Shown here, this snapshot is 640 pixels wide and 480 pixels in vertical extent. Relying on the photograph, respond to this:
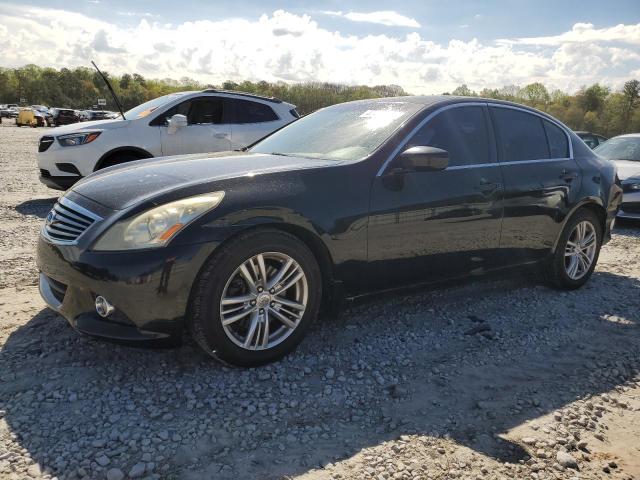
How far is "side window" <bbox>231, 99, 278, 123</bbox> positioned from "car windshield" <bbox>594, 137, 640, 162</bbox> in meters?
6.18

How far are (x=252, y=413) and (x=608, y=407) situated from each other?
1.98 meters

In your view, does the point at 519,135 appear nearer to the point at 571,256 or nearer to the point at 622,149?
the point at 571,256

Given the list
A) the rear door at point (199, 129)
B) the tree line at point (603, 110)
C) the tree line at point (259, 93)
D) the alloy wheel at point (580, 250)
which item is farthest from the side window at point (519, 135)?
the tree line at point (259, 93)

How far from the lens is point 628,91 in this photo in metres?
57.2

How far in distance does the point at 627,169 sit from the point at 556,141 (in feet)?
16.2

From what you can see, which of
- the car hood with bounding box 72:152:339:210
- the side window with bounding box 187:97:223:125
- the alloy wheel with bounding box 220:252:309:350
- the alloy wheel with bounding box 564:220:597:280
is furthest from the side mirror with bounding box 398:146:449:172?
the side window with bounding box 187:97:223:125

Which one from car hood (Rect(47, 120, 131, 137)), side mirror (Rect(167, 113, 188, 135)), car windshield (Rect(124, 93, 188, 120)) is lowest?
car hood (Rect(47, 120, 131, 137))

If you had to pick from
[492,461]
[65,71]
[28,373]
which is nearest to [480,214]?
[492,461]

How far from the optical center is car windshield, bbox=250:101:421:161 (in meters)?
3.79

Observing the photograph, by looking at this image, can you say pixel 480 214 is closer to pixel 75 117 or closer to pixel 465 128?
pixel 465 128

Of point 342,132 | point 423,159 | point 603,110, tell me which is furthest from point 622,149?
point 603,110

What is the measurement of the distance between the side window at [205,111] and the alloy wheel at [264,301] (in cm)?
585

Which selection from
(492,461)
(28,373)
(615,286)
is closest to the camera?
(492,461)

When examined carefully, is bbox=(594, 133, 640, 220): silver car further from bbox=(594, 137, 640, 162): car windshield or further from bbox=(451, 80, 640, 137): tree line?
bbox=(451, 80, 640, 137): tree line
